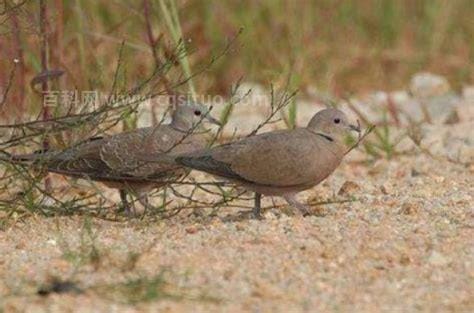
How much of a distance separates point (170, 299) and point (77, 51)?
4986 mm

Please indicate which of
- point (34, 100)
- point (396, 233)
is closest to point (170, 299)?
point (396, 233)

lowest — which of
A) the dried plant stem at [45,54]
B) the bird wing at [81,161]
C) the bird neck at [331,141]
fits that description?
the bird wing at [81,161]

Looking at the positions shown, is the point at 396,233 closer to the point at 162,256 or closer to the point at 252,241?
the point at 252,241

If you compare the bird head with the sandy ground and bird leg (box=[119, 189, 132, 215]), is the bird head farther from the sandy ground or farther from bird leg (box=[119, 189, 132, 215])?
bird leg (box=[119, 189, 132, 215])

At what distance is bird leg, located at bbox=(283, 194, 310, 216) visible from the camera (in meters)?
6.54

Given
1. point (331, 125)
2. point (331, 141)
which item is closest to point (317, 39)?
point (331, 125)

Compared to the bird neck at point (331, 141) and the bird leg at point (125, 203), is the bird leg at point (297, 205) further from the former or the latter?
the bird leg at point (125, 203)

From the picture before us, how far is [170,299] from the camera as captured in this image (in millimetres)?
4770

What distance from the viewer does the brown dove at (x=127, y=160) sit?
6770 mm

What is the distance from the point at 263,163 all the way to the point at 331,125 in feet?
1.91

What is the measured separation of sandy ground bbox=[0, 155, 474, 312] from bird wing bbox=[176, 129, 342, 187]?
182 mm

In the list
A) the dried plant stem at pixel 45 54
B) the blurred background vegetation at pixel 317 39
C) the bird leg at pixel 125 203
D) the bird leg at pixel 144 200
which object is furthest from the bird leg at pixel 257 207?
the blurred background vegetation at pixel 317 39

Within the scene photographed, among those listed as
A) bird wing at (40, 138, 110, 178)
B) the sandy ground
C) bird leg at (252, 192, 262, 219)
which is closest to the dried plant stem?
bird wing at (40, 138, 110, 178)

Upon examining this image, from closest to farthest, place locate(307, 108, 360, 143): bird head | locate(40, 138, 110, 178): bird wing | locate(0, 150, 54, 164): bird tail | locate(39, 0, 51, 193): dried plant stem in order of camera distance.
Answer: locate(0, 150, 54, 164): bird tail, locate(40, 138, 110, 178): bird wing, locate(307, 108, 360, 143): bird head, locate(39, 0, 51, 193): dried plant stem
